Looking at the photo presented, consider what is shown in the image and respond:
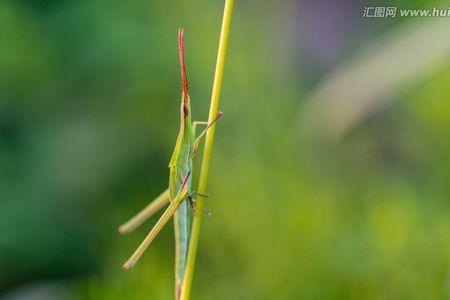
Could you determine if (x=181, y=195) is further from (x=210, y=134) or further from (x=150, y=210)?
(x=210, y=134)

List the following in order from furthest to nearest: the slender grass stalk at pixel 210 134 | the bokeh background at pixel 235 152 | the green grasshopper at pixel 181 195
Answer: the bokeh background at pixel 235 152 → the green grasshopper at pixel 181 195 → the slender grass stalk at pixel 210 134

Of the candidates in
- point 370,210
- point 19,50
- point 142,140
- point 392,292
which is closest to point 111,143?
point 142,140

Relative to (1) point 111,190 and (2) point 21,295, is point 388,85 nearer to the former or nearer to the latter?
(1) point 111,190

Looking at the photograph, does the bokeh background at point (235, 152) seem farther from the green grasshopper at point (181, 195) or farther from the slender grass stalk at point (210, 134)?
the slender grass stalk at point (210, 134)

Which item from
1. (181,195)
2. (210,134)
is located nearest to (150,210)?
(181,195)

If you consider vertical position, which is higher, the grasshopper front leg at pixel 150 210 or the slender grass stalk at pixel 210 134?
the slender grass stalk at pixel 210 134

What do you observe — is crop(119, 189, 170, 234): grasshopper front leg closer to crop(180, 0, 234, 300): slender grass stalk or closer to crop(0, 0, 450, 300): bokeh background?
crop(180, 0, 234, 300): slender grass stalk

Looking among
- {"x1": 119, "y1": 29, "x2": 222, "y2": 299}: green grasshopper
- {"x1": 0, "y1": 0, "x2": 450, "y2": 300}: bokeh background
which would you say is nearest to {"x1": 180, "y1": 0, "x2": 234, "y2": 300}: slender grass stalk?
{"x1": 119, "y1": 29, "x2": 222, "y2": 299}: green grasshopper

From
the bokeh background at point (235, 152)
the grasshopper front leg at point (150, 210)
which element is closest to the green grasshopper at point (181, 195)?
the grasshopper front leg at point (150, 210)

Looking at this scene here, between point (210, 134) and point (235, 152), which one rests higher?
point (210, 134)
